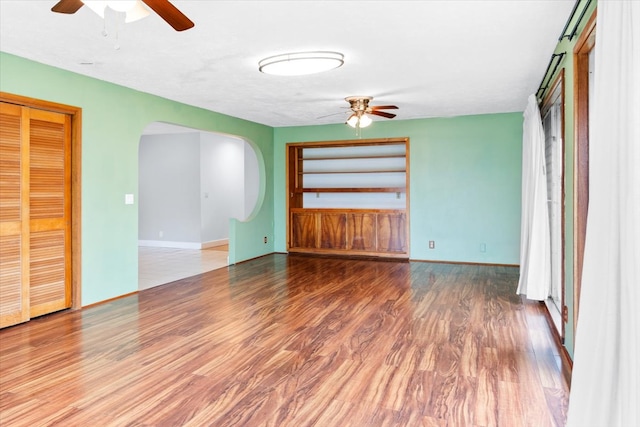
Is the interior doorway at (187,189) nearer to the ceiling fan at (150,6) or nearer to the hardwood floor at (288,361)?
the hardwood floor at (288,361)

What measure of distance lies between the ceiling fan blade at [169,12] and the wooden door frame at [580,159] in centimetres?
223

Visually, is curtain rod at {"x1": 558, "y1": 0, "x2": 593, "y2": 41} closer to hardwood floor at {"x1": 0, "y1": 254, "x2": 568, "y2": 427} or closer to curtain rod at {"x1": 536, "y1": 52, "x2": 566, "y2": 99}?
curtain rod at {"x1": 536, "y1": 52, "x2": 566, "y2": 99}

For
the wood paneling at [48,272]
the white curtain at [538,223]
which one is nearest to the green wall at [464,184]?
the white curtain at [538,223]

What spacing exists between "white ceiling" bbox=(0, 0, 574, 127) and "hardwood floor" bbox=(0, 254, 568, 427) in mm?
2319

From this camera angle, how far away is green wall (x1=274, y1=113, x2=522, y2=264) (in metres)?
6.85

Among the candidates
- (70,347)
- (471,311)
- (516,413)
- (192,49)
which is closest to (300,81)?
(192,49)

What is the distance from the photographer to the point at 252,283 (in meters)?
5.64

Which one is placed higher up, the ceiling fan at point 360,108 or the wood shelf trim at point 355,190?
the ceiling fan at point 360,108

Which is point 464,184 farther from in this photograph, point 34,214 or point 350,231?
point 34,214

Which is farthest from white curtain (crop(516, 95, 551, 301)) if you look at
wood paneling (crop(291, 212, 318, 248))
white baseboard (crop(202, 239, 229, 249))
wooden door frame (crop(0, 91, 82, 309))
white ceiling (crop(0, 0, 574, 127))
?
white baseboard (crop(202, 239, 229, 249))

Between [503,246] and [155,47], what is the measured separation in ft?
18.3

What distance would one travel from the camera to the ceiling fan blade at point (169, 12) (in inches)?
82.4

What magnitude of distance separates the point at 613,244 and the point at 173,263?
268 inches

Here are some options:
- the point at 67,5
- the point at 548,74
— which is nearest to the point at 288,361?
the point at 67,5
